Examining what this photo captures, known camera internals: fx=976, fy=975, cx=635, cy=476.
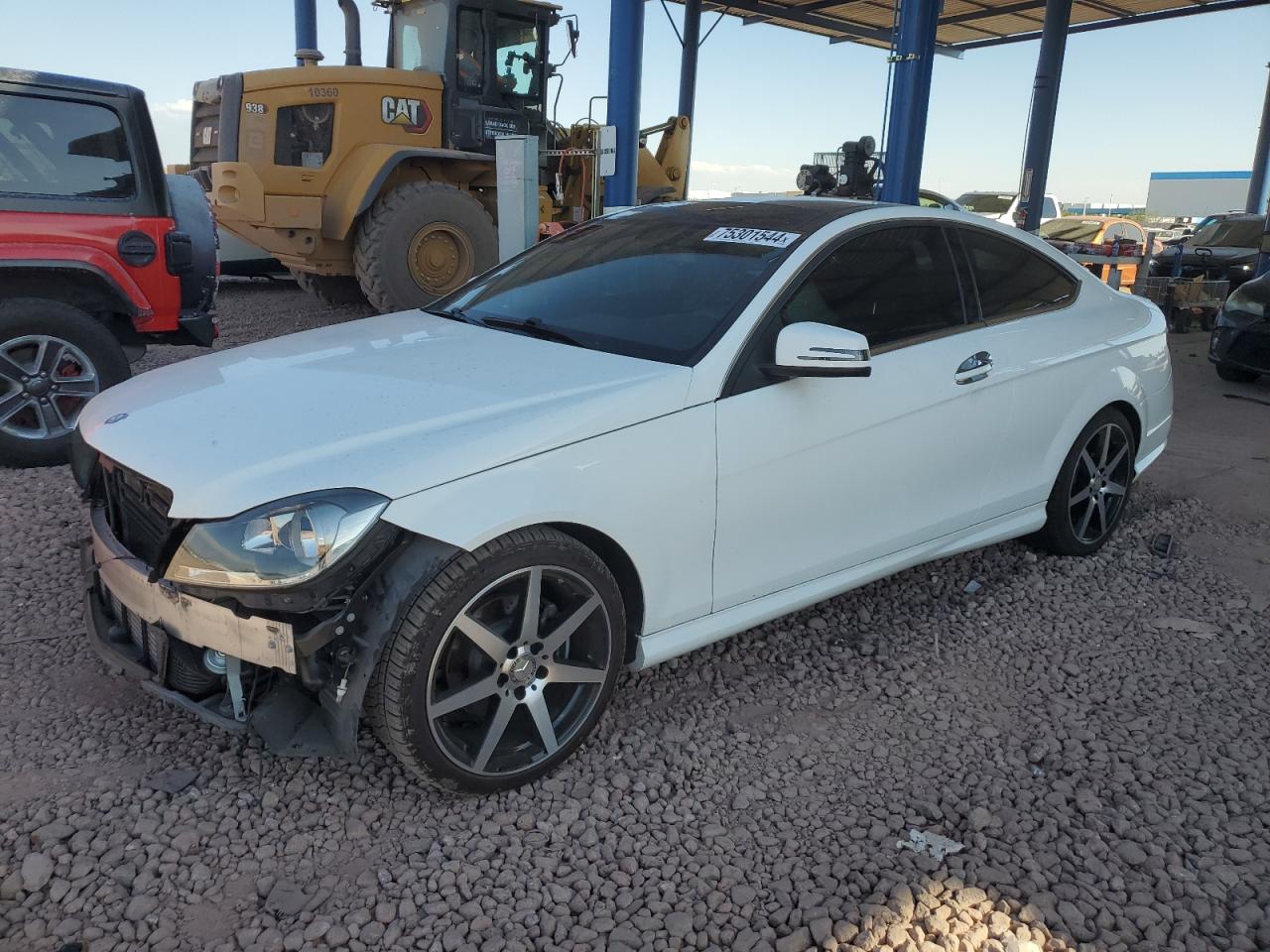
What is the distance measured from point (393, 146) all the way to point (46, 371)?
4.59m

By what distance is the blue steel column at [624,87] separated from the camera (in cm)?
903

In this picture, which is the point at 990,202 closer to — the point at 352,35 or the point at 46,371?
the point at 352,35

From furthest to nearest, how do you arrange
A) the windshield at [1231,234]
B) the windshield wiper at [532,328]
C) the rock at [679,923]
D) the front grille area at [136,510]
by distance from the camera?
the windshield at [1231,234] → the windshield wiper at [532,328] → the front grille area at [136,510] → the rock at [679,923]

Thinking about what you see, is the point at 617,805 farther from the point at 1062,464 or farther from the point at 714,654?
the point at 1062,464

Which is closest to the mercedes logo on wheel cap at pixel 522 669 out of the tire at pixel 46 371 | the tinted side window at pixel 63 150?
the tire at pixel 46 371

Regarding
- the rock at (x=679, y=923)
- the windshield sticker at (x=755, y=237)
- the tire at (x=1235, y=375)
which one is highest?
the windshield sticker at (x=755, y=237)

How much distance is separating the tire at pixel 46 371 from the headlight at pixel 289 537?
11.1ft

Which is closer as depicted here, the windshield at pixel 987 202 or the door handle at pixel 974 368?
the door handle at pixel 974 368

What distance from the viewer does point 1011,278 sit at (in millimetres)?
3975

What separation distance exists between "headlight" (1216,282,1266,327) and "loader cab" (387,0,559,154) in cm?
664

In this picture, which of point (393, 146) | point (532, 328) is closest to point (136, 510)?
point (532, 328)

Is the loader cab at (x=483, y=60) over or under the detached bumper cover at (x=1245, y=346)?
over

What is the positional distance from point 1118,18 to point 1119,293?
64.7 feet

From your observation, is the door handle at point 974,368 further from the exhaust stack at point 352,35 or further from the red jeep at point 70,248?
the exhaust stack at point 352,35
